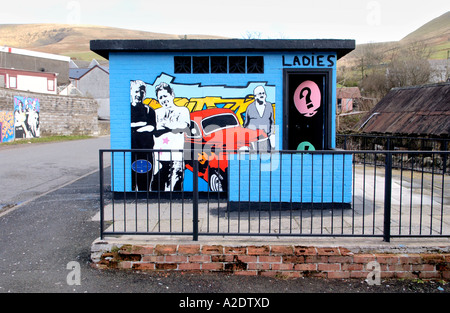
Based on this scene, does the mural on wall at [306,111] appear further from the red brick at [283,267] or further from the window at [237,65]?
the red brick at [283,267]

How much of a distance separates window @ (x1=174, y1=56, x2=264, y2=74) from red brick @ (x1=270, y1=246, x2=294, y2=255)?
14.6 feet

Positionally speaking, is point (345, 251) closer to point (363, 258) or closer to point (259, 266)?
point (363, 258)

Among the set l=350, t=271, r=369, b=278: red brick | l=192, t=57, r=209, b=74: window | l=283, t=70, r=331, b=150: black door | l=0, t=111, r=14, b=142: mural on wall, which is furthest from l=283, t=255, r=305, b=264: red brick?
l=0, t=111, r=14, b=142: mural on wall

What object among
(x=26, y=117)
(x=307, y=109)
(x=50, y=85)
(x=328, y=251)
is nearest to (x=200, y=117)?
(x=307, y=109)

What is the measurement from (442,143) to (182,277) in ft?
37.9

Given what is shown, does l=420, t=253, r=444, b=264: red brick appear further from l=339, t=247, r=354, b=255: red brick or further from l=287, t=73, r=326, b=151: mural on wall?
l=287, t=73, r=326, b=151: mural on wall

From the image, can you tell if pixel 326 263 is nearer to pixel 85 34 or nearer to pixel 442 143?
pixel 442 143

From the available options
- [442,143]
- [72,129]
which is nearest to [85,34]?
[72,129]

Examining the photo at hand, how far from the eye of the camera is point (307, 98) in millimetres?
8883

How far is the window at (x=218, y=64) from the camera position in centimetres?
823

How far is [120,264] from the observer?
4848mm

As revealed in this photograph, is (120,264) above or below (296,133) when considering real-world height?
below

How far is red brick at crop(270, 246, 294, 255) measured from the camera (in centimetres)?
473

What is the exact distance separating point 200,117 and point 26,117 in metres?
29.8
